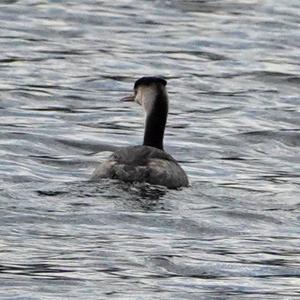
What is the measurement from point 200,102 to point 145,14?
6307 millimetres

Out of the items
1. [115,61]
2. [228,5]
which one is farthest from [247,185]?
[228,5]

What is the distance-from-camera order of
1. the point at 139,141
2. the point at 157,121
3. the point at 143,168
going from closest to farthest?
the point at 143,168
the point at 157,121
the point at 139,141

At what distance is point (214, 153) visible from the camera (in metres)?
19.4

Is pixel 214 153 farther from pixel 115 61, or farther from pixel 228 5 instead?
pixel 228 5

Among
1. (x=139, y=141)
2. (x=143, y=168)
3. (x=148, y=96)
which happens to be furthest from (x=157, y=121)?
(x=139, y=141)

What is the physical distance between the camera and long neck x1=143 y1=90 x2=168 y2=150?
17266 millimetres

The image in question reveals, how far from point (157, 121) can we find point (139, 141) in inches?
106

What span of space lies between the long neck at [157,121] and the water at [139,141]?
593mm

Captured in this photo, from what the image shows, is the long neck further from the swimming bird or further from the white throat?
the swimming bird

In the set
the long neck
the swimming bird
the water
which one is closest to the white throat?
the long neck

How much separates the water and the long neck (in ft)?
1.95

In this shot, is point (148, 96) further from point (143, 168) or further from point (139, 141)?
point (139, 141)

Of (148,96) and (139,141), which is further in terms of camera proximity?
(139,141)

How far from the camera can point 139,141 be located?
2002 centimetres
